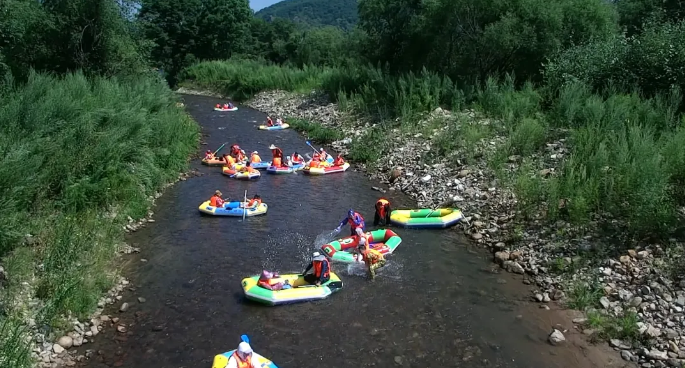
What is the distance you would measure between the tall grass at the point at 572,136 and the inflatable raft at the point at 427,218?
180cm

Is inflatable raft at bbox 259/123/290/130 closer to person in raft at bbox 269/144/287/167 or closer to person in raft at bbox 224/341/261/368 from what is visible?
person in raft at bbox 269/144/287/167

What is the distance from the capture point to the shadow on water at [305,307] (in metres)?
8.52

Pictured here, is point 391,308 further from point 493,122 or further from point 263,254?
point 493,122

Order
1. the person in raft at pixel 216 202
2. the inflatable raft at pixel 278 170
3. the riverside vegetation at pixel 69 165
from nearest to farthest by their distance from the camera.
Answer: the riverside vegetation at pixel 69 165
the person in raft at pixel 216 202
the inflatable raft at pixel 278 170

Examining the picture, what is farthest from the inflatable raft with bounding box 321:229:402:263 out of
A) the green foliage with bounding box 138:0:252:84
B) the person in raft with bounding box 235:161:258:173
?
the green foliage with bounding box 138:0:252:84

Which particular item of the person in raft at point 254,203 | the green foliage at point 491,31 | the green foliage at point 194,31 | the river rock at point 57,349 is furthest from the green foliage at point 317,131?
the green foliage at point 194,31

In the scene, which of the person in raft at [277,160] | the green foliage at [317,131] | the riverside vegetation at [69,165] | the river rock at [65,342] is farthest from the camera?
the green foliage at [317,131]

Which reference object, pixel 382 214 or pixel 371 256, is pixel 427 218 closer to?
pixel 382 214

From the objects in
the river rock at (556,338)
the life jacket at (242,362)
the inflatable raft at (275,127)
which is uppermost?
the life jacket at (242,362)

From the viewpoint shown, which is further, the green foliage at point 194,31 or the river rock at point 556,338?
the green foliage at point 194,31

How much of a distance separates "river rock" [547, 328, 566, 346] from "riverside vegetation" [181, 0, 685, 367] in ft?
1.82

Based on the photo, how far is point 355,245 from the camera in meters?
12.8

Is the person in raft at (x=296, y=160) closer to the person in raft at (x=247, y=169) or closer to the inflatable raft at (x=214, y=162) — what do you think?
the person in raft at (x=247, y=169)

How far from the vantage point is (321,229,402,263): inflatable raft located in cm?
1219
